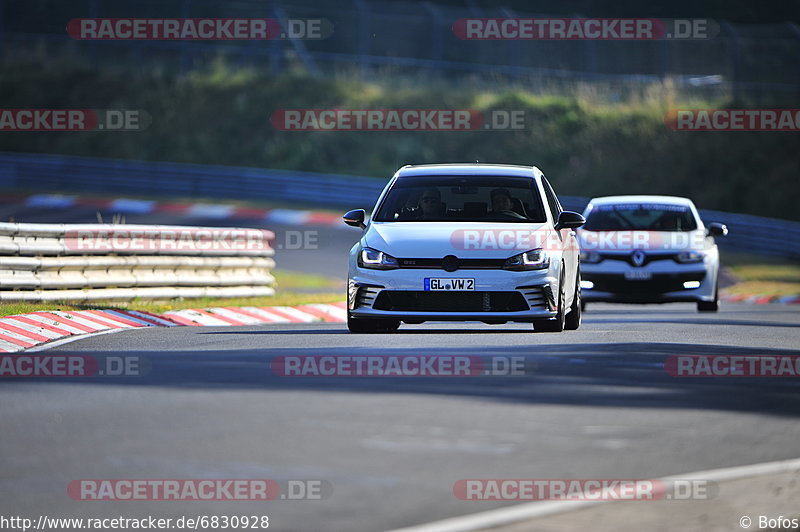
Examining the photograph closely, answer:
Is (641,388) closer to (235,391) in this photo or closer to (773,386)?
(773,386)

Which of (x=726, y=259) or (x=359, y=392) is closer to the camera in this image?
(x=359, y=392)

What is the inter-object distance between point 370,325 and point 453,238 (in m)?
1.14

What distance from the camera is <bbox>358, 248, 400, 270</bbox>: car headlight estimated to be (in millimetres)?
13164

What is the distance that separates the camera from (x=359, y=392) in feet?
29.4

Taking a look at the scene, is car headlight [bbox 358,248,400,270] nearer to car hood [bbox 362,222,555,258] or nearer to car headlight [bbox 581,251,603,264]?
car hood [bbox 362,222,555,258]

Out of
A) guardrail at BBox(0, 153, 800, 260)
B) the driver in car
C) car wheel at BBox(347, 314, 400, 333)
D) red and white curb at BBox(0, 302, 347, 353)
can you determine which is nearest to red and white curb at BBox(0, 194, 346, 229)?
guardrail at BBox(0, 153, 800, 260)

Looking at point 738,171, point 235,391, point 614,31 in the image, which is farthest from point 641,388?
point 614,31

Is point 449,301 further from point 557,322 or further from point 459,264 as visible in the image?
point 557,322

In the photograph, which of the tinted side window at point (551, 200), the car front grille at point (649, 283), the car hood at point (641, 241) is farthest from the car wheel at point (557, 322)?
the car hood at point (641, 241)

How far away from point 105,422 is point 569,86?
37.9m

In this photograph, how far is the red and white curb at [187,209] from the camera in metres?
34.0

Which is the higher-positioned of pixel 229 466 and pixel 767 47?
pixel 767 47

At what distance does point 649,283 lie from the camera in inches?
772

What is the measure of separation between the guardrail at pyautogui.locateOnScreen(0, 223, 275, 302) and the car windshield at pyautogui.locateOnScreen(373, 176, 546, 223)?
14.0 ft
